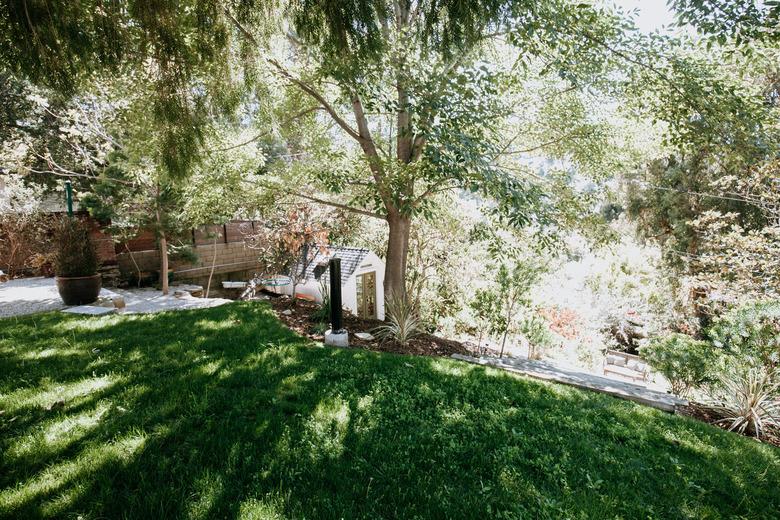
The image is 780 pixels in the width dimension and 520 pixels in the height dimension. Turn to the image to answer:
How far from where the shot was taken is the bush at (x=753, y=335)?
4.79m

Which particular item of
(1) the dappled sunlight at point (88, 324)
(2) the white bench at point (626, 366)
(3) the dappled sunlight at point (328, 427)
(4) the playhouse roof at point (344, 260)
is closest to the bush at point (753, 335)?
(3) the dappled sunlight at point (328, 427)

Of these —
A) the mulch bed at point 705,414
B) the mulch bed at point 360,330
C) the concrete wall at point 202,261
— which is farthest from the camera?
the concrete wall at point 202,261

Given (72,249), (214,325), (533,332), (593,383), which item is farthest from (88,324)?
(533,332)

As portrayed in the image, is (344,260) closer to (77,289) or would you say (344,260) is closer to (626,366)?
(77,289)

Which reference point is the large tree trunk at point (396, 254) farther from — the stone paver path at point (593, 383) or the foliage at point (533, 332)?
the foliage at point (533, 332)

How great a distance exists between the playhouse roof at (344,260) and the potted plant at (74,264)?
4.99 m

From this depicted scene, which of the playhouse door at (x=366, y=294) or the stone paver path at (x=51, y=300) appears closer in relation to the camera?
the stone paver path at (x=51, y=300)

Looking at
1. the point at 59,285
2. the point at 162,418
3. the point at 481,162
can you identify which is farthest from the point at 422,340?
the point at 59,285

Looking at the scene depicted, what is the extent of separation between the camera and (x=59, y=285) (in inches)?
266

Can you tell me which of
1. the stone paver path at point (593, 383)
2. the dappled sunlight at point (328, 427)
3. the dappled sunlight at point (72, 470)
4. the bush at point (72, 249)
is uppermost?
the bush at point (72, 249)

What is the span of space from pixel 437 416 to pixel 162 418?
206 centimetres

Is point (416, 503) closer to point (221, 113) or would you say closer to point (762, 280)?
point (221, 113)

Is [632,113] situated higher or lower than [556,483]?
→ higher

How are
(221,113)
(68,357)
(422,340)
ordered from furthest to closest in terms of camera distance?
(422,340), (68,357), (221,113)
